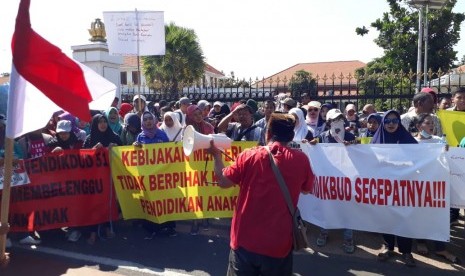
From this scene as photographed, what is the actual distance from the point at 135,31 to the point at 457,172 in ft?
17.9

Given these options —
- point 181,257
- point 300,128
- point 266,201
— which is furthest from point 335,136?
point 266,201

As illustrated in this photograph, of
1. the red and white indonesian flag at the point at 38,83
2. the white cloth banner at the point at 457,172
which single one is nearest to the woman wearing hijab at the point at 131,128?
the red and white indonesian flag at the point at 38,83

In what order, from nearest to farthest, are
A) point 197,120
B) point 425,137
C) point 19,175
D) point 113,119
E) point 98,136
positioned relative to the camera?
1. point 425,137
2. point 19,175
3. point 98,136
4. point 197,120
5. point 113,119

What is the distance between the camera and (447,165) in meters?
5.03

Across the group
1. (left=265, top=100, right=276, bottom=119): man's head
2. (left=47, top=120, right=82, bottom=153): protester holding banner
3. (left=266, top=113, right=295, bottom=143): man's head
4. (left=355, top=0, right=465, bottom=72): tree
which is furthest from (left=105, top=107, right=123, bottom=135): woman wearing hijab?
(left=355, top=0, right=465, bottom=72): tree

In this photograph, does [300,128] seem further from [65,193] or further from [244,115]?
[65,193]

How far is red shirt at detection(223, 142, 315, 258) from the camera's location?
312 cm

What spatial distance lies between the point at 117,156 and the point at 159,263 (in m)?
1.67

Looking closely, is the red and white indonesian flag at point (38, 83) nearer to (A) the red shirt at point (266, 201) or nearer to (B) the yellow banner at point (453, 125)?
(A) the red shirt at point (266, 201)

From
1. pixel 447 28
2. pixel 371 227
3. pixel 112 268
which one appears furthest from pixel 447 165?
pixel 447 28

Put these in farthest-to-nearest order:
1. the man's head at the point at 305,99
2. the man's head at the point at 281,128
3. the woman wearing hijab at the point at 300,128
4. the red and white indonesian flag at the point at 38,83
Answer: the man's head at the point at 305,99 < the woman wearing hijab at the point at 300,128 < the man's head at the point at 281,128 < the red and white indonesian flag at the point at 38,83

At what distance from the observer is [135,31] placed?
7926 mm

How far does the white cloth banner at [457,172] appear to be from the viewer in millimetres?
5066

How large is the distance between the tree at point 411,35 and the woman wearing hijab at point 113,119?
20825mm
